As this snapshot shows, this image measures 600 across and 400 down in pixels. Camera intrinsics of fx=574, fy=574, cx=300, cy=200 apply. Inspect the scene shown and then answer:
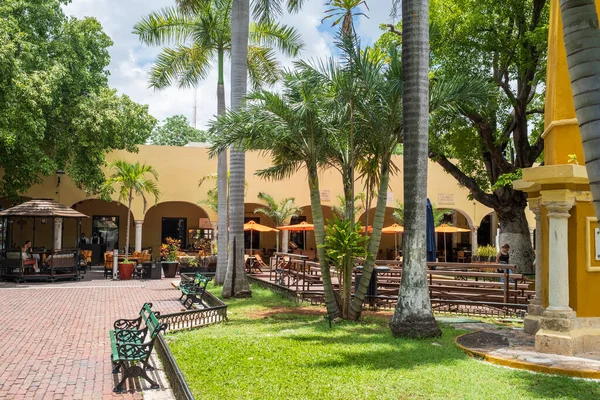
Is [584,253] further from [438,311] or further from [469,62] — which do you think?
[469,62]

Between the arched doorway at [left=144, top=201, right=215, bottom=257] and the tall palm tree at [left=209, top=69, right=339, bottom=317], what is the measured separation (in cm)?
1770

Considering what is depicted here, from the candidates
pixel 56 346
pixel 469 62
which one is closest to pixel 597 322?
pixel 56 346

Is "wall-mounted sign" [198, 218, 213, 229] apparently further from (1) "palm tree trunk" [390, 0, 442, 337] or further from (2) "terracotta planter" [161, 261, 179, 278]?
(1) "palm tree trunk" [390, 0, 442, 337]

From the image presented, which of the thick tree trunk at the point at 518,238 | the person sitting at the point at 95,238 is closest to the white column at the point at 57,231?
the person sitting at the point at 95,238

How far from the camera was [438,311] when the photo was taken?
1239cm

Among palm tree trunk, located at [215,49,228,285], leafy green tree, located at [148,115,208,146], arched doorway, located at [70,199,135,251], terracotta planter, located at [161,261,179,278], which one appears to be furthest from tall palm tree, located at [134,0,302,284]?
leafy green tree, located at [148,115,208,146]

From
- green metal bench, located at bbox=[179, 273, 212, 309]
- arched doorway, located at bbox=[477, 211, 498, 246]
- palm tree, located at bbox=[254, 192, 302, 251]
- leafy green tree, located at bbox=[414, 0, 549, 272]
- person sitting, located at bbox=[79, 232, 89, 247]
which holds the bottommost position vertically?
green metal bench, located at bbox=[179, 273, 212, 309]

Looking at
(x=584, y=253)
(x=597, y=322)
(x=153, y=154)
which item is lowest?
(x=597, y=322)

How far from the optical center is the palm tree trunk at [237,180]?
13945 millimetres

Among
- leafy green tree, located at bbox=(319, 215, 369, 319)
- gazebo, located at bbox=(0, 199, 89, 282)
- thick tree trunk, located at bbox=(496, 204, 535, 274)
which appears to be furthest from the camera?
gazebo, located at bbox=(0, 199, 89, 282)

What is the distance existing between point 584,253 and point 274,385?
4.75 m

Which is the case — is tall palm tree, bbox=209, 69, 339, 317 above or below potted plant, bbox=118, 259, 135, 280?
above

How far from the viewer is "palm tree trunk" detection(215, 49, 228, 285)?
1641 centimetres

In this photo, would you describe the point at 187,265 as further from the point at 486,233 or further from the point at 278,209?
the point at 486,233
